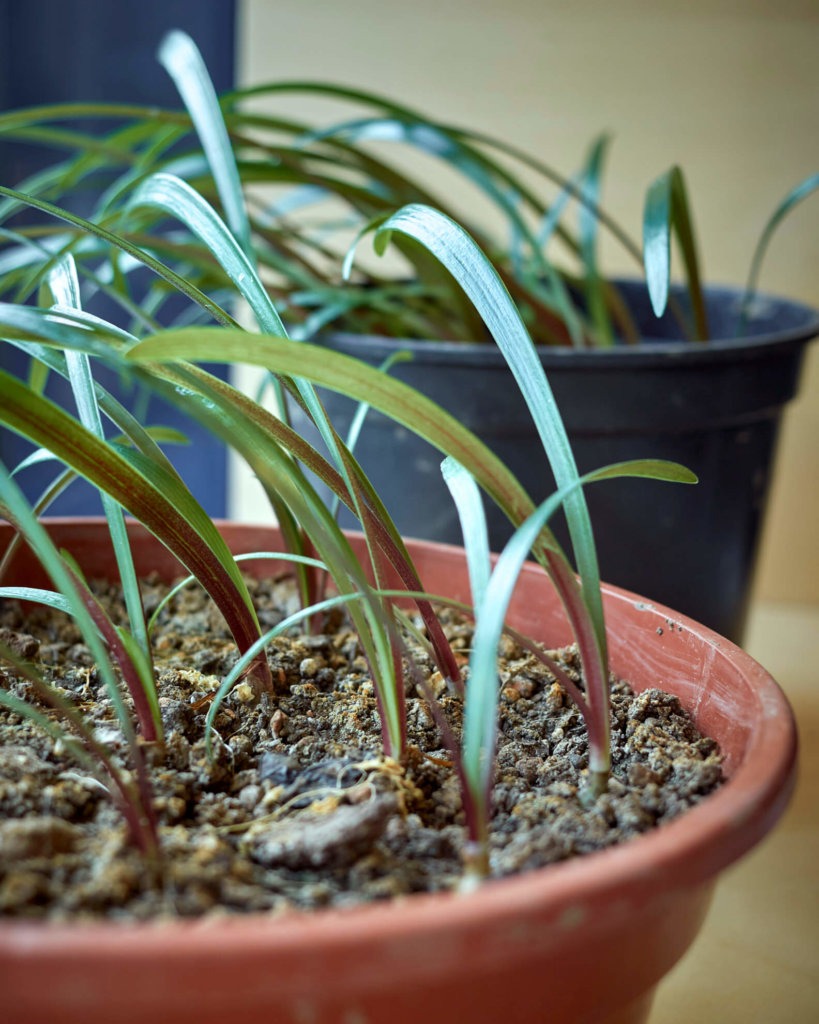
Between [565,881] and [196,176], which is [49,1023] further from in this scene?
[196,176]

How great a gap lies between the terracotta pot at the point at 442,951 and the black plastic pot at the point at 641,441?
0.36 meters

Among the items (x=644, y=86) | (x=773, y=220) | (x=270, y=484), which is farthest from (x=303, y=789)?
(x=644, y=86)

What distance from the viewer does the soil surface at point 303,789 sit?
301mm

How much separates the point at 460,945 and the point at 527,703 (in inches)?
8.9

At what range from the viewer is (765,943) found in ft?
1.84

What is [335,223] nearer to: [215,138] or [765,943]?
[215,138]

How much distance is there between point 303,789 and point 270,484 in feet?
0.36

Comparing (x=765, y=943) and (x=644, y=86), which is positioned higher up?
(x=644, y=86)

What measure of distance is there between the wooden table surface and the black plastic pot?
149mm

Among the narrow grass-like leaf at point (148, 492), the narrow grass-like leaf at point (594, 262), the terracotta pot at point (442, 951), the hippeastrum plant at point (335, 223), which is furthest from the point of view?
the narrow grass-like leaf at point (594, 262)

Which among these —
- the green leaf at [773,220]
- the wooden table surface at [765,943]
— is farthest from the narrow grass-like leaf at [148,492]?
the green leaf at [773,220]

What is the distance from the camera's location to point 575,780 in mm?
394

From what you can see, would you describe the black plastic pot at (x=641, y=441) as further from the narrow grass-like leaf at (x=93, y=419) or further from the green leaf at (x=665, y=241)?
the narrow grass-like leaf at (x=93, y=419)

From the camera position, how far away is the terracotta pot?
0.74 ft
